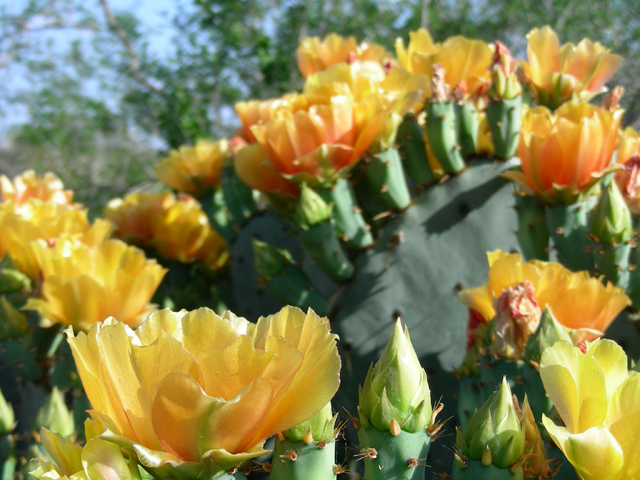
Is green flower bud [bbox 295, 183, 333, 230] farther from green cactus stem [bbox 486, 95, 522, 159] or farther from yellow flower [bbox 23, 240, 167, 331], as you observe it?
green cactus stem [bbox 486, 95, 522, 159]

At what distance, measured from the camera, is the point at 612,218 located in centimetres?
90

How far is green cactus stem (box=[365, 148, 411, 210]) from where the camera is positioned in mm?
1087

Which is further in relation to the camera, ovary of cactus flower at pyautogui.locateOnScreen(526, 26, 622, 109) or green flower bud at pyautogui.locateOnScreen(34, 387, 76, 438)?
ovary of cactus flower at pyautogui.locateOnScreen(526, 26, 622, 109)

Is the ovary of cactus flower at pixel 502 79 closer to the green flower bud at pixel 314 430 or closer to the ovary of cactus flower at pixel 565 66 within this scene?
the ovary of cactus flower at pixel 565 66

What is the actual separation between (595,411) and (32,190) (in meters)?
1.32

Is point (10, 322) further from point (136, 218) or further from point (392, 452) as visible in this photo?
point (392, 452)

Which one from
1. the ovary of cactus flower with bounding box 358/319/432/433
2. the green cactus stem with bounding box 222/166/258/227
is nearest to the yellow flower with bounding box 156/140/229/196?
the green cactus stem with bounding box 222/166/258/227

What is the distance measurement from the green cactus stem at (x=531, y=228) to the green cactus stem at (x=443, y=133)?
0.52 ft

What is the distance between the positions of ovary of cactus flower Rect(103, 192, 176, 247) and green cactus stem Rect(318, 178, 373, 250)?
0.53 metres

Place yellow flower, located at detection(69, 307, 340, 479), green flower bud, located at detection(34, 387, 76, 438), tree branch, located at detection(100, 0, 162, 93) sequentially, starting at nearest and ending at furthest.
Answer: yellow flower, located at detection(69, 307, 340, 479) < green flower bud, located at detection(34, 387, 76, 438) < tree branch, located at detection(100, 0, 162, 93)

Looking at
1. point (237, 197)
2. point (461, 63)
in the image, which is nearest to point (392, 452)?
point (461, 63)

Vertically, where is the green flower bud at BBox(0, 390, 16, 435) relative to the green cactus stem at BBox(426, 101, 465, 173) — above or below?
below

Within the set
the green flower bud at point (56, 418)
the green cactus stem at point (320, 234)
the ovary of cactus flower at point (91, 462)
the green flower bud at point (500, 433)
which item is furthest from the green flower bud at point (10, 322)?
the green flower bud at point (500, 433)

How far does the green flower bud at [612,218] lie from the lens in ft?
2.93
